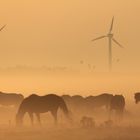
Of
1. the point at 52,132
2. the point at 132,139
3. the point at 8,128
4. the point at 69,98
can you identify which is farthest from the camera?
the point at 69,98

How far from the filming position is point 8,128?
3569cm

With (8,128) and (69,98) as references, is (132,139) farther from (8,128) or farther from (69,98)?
(69,98)

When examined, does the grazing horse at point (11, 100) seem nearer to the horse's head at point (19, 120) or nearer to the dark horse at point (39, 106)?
the dark horse at point (39, 106)

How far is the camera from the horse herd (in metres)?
37.9

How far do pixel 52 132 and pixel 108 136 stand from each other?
144 inches

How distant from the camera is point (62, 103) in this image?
38.7 metres

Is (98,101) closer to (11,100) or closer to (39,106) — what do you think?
(11,100)

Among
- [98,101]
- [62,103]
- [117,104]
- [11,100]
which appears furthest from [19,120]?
[11,100]

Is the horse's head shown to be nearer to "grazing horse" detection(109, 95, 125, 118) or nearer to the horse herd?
the horse herd

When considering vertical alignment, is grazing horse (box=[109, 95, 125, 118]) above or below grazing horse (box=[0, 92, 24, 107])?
below

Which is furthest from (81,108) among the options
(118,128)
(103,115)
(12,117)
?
(118,128)

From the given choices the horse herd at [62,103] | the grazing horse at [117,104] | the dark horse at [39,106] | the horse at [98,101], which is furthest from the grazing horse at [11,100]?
the dark horse at [39,106]

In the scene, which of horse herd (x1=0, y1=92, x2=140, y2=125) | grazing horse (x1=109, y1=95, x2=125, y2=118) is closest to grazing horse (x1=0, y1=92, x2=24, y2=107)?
horse herd (x1=0, y1=92, x2=140, y2=125)

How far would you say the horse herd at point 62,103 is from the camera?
1491 inches
